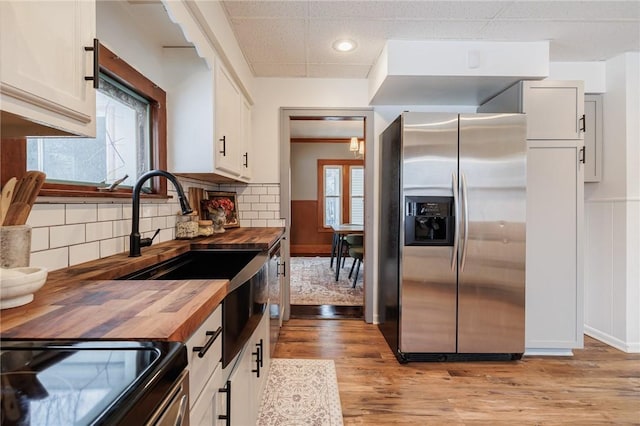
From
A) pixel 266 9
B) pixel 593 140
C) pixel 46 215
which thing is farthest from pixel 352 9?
pixel 593 140

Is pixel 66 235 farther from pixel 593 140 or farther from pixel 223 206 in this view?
pixel 593 140

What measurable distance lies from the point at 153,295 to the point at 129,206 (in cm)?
90

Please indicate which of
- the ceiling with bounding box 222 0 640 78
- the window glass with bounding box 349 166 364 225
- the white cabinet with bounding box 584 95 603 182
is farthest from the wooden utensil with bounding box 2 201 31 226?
the window glass with bounding box 349 166 364 225

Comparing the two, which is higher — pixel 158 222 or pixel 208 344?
pixel 158 222

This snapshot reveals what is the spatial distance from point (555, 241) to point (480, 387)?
122 cm

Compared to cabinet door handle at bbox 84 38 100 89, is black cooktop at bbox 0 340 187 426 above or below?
below

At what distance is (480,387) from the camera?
1.97 metres

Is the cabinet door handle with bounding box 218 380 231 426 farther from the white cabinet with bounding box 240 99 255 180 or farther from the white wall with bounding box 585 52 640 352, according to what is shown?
the white wall with bounding box 585 52 640 352

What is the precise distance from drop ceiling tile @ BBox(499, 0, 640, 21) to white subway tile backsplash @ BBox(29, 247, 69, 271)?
260 cm

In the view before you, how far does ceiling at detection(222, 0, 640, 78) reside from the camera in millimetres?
1904

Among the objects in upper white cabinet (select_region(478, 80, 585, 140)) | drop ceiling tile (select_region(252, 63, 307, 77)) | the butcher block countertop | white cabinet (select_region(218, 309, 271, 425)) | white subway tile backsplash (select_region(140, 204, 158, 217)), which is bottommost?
white cabinet (select_region(218, 309, 271, 425))

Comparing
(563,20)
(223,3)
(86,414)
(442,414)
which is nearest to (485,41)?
(563,20)

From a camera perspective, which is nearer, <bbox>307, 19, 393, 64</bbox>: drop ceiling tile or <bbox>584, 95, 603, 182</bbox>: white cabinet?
<bbox>307, 19, 393, 64</bbox>: drop ceiling tile

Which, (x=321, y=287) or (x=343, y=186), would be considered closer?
(x=321, y=287)
